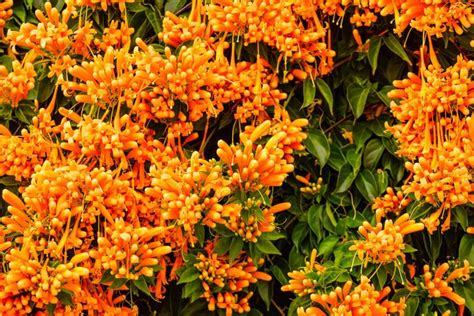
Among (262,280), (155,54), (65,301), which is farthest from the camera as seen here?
(262,280)

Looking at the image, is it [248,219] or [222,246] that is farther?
[222,246]

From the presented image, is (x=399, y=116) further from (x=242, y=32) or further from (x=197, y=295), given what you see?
(x=197, y=295)

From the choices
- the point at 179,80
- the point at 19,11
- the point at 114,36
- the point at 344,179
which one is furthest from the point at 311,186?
the point at 19,11

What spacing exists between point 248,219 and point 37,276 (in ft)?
2.23

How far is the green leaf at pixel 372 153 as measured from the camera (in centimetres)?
323

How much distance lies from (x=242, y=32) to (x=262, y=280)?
2.89ft

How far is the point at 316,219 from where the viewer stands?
322 centimetres

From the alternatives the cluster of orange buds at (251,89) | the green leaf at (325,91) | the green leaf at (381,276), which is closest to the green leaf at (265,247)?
the green leaf at (381,276)

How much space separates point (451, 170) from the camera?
2.88 meters

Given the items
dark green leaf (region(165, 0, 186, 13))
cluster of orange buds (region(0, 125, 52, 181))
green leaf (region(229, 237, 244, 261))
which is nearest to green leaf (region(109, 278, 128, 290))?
green leaf (region(229, 237, 244, 261))

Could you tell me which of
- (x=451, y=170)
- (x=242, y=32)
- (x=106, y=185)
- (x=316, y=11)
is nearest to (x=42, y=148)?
(x=106, y=185)

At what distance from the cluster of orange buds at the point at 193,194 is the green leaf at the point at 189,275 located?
20cm

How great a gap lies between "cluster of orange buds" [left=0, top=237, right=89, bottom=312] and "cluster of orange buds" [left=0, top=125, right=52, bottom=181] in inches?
14.6

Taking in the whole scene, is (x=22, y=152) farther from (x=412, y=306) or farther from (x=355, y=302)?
(x=412, y=306)
